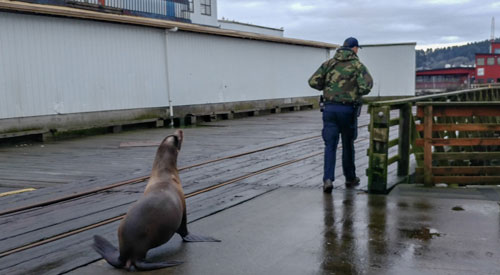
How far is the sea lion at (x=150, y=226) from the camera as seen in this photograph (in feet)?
14.3

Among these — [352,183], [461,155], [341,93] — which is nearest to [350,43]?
[341,93]

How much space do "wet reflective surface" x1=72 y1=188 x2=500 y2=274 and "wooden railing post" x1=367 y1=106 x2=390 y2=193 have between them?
31 cm

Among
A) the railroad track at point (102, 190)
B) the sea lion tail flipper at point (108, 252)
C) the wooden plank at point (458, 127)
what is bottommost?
the railroad track at point (102, 190)

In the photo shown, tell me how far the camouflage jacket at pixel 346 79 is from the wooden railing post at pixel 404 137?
3.27 feet

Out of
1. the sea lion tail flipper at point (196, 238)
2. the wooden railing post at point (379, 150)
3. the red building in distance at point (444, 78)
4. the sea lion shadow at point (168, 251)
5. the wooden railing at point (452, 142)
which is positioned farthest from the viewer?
the red building in distance at point (444, 78)

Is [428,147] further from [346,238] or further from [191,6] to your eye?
[191,6]

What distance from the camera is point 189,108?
21688 millimetres

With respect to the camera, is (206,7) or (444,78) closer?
(206,7)

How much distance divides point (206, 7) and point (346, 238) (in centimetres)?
3213

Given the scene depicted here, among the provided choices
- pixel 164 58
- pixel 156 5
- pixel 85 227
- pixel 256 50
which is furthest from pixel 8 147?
pixel 156 5

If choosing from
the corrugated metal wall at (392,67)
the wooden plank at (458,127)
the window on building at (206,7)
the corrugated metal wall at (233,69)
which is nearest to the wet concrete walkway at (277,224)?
the wooden plank at (458,127)

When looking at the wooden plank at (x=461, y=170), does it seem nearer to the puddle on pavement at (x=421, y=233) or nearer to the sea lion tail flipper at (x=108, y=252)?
the puddle on pavement at (x=421, y=233)

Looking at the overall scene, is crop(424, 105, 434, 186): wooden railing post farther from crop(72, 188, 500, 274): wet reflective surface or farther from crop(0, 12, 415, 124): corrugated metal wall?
crop(0, 12, 415, 124): corrugated metal wall

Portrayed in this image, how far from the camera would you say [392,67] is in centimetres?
3591
